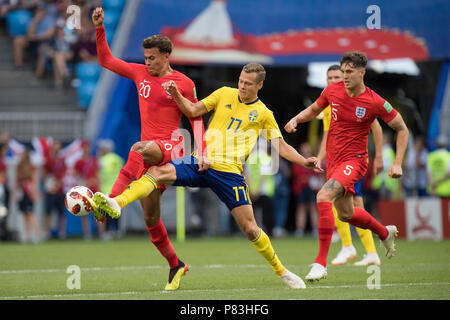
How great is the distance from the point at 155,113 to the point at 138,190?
3.53ft

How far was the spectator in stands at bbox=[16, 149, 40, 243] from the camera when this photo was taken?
1712 centimetres

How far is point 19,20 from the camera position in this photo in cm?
2228

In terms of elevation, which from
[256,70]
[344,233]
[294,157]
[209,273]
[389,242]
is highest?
[256,70]

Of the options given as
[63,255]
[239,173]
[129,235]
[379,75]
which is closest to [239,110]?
[239,173]

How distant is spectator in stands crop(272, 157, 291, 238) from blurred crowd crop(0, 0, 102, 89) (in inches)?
228

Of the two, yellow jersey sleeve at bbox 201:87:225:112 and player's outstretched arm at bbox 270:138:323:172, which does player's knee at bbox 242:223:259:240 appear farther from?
yellow jersey sleeve at bbox 201:87:225:112

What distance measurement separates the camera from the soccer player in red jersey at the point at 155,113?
312 inches

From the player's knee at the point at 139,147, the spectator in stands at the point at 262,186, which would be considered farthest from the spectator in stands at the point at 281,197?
the player's knee at the point at 139,147

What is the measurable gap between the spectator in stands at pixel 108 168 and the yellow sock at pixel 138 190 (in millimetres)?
10740

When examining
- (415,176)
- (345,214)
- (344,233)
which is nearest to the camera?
(345,214)

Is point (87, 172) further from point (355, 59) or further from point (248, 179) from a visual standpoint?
point (355, 59)

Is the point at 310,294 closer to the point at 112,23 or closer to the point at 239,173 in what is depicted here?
the point at 239,173

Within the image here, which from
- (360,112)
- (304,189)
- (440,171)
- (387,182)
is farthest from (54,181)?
(360,112)

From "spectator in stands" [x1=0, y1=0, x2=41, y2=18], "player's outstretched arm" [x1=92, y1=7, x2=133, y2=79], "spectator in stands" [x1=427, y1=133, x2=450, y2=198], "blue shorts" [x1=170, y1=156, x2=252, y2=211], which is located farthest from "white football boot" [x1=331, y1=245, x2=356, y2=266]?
"spectator in stands" [x1=0, y1=0, x2=41, y2=18]
